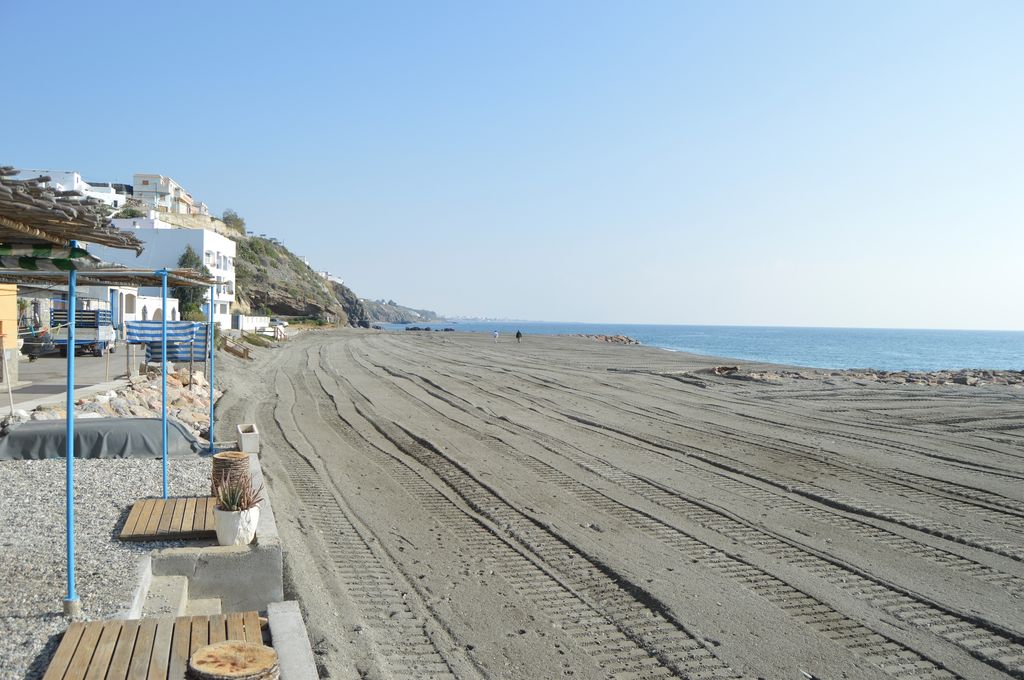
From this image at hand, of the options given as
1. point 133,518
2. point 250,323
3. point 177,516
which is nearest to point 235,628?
point 177,516

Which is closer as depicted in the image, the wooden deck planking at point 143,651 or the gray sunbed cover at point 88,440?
the wooden deck planking at point 143,651

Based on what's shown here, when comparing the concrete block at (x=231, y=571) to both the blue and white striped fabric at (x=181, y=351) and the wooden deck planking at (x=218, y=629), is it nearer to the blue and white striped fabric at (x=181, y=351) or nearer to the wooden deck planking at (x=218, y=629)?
the wooden deck planking at (x=218, y=629)

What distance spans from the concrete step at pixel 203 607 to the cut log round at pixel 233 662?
172 cm

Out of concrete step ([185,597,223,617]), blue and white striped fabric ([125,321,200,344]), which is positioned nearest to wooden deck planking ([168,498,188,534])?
concrete step ([185,597,223,617])

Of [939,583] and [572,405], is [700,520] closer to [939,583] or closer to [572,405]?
[939,583]

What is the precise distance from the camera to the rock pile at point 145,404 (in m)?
12.2

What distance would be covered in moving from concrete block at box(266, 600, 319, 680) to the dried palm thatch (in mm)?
2874

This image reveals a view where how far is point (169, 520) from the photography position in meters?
6.86

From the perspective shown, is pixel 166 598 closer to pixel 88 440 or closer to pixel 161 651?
pixel 161 651

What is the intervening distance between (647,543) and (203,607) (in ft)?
15.7

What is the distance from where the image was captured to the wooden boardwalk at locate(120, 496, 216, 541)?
21.3ft

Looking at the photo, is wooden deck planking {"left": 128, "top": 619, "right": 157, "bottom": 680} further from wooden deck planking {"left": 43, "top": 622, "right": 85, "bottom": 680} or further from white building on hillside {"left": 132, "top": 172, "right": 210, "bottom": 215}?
white building on hillside {"left": 132, "top": 172, "right": 210, "bottom": 215}

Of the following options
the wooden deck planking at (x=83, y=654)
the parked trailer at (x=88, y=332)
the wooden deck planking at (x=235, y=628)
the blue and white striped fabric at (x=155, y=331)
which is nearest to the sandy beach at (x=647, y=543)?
the wooden deck planking at (x=235, y=628)

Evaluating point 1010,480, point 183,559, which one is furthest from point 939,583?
point 183,559
